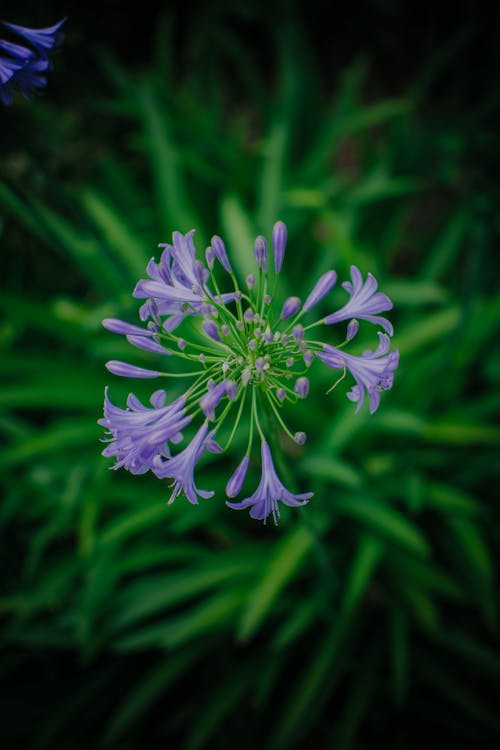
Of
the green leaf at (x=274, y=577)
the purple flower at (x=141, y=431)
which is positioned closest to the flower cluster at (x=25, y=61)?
the purple flower at (x=141, y=431)

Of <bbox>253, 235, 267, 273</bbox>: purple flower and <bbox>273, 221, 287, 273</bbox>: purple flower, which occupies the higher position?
<bbox>273, 221, 287, 273</bbox>: purple flower

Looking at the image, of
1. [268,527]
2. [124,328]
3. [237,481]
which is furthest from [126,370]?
[268,527]

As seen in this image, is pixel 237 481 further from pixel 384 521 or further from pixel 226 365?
pixel 384 521

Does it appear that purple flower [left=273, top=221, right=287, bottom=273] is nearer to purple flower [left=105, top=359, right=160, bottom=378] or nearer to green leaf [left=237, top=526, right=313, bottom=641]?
purple flower [left=105, top=359, right=160, bottom=378]

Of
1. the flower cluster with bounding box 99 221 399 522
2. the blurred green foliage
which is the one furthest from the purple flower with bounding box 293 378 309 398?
the blurred green foliage

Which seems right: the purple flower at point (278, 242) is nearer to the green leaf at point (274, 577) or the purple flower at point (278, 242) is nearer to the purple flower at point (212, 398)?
the purple flower at point (212, 398)
